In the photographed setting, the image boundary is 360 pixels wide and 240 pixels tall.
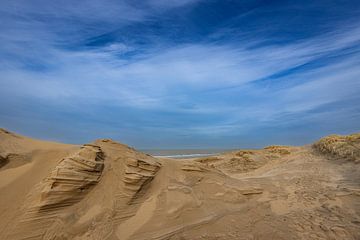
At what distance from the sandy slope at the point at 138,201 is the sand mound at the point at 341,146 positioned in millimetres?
3553

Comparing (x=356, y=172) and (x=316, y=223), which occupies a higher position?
(x=356, y=172)


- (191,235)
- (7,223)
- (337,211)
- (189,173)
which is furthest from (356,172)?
(7,223)

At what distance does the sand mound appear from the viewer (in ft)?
27.9

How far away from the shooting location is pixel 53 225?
10.3ft

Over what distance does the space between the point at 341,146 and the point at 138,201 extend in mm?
8422

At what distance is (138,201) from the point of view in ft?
12.8

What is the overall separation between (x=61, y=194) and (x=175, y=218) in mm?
1561

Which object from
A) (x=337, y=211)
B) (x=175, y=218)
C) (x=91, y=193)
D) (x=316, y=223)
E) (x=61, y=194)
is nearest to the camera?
(x=61, y=194)

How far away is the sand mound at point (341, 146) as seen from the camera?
8.51 meters

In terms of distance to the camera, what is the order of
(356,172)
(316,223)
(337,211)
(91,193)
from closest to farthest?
1. (91,193)
2. (316,223)
3. (337,211)
4. (356,172)

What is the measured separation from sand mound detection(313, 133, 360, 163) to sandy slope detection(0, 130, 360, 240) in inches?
140

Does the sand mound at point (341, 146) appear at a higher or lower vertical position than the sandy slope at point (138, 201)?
higher

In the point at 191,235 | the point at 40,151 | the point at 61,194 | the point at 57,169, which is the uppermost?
the point at 40,151

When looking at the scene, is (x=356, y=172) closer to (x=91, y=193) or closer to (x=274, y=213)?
(x=274, y=213)
